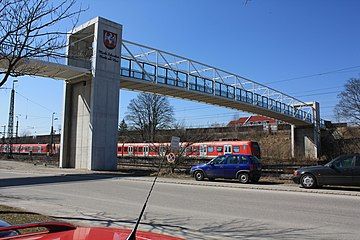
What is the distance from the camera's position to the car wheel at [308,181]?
18484 millimetres

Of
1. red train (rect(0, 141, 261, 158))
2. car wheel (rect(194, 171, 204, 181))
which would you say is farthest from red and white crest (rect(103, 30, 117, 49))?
car wheel (rect(194, 171, 204, 181))

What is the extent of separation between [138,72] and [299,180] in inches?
1004

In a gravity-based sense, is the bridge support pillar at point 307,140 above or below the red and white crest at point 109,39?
below

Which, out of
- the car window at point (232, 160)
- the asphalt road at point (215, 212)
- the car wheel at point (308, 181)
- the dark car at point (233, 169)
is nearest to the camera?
the asphalt road at point (215, 212)

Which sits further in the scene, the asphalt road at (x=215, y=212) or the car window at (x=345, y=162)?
the car window at (x=345, y=162)

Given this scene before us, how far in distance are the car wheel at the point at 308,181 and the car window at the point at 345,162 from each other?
51.4 inches

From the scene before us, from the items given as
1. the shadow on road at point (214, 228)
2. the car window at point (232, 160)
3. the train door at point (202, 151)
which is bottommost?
the shadow on road at point (214, 228)

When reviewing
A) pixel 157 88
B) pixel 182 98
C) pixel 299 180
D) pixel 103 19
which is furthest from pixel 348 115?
pixel 299 180

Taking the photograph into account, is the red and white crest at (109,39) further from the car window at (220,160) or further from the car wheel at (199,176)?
the car window at (220,160)

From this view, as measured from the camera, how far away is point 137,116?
82.1m

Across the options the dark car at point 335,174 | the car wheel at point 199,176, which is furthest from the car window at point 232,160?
the dark car at point 335,174

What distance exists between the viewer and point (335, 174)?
704 inches

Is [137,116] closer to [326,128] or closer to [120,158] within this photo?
[120,158]

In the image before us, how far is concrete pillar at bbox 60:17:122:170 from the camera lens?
3372 cm
